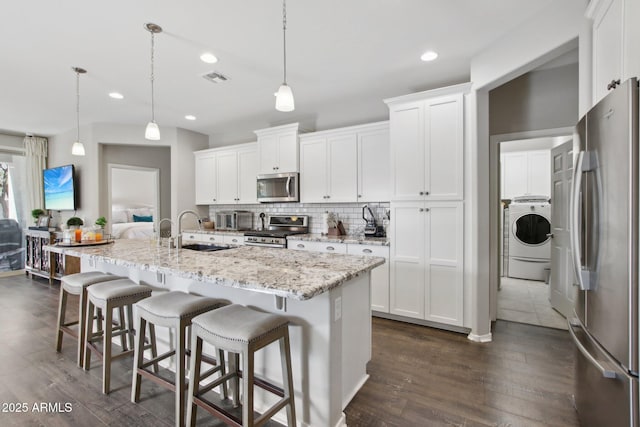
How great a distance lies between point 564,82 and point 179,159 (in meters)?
5.63

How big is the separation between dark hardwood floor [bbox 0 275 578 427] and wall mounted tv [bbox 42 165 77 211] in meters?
3.01

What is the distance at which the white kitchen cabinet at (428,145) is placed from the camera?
9.89ft

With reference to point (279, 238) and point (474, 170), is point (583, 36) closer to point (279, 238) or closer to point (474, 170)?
point (474, 170)

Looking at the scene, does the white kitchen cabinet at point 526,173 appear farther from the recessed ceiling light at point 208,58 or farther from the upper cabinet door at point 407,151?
the recessed ceiling light at point 208,58

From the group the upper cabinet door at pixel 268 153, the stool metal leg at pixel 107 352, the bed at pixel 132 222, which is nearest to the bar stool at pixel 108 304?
the stool metal leg at pixel 107 352

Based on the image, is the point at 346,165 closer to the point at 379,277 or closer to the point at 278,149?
the point at 278,149

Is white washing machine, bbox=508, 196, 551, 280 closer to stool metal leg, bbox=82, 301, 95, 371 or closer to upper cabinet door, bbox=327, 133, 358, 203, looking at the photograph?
upper cabinet door, bbox=327, 133, 358, 203

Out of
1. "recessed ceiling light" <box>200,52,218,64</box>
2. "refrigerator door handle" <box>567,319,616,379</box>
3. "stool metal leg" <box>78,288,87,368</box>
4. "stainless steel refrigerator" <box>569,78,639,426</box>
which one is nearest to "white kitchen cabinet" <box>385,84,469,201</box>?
"stainless steel refrigerator" <box>569,78,639,426</box>

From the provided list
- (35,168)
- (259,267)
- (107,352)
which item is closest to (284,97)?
(259,267)

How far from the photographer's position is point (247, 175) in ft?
16.6

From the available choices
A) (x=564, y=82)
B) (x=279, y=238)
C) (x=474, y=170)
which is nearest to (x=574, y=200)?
(x=474, y=170)

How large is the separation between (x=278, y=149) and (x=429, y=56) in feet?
7.97

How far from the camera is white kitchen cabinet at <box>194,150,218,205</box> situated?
5449 millimetres

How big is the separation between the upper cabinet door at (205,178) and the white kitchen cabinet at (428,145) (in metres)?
3.47
